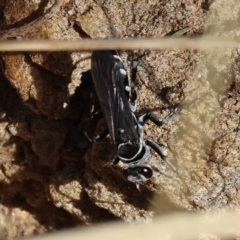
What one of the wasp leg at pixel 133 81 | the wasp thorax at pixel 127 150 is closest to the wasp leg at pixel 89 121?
the wasp thorax at pixel 127 150

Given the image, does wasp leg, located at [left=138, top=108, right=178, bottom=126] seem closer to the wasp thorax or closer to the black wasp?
the black wasp

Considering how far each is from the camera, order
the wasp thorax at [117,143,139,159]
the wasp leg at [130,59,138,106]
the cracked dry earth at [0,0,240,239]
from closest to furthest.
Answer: the cracked dry earth at [0,0,240,239] → the wasp leg at [130,59,138,106] → the wasp thorax at [117,143,139,159]

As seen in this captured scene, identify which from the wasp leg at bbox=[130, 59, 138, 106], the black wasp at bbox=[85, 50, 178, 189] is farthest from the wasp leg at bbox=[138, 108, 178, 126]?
the wasp leg at bbox=[130, 59, 138, 106]

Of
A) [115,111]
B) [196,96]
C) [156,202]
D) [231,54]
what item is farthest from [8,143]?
[231,54]

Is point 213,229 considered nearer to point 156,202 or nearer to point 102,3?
point 156,202

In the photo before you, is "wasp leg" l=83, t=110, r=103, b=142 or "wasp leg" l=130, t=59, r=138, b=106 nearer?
"wasp leg" l=130, t=59, r=138, b=106

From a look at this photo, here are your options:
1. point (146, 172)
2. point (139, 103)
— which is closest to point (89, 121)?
point (139, 103)

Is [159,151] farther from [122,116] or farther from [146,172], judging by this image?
[122,116]

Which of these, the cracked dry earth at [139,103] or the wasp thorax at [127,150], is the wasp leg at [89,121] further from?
the wasp thorax at [127,150]
